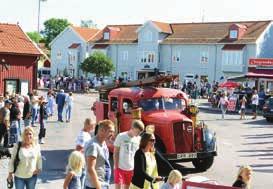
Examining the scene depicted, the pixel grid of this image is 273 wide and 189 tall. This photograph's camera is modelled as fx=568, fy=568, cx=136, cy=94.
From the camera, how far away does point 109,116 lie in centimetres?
1644

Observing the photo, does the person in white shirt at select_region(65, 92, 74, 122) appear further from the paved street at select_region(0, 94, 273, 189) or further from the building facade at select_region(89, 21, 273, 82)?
the building facade at select_region(89, 21, 273, 82)

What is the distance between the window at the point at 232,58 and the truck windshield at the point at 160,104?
153ft

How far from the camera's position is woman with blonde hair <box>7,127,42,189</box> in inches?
346

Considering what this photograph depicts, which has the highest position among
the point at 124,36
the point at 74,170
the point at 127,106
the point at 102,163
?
the point at 124,36

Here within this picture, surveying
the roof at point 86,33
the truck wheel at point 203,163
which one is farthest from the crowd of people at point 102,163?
the roof at point 86,33

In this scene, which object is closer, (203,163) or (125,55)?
(203,163)

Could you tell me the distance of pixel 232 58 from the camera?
61.7m

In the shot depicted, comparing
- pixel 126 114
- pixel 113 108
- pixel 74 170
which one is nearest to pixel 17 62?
pixel 113 108

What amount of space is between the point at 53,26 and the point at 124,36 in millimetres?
52438

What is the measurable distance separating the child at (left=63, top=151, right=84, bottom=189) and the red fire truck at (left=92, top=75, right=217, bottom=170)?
5028 millimetres

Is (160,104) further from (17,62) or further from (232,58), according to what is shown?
(232,58)

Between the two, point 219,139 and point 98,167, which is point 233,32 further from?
point 98,167

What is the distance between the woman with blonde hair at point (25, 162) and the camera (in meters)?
8.79

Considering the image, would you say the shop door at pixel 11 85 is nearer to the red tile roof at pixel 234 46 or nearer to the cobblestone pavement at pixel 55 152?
the cobblestone pavement at pixel 55 152
